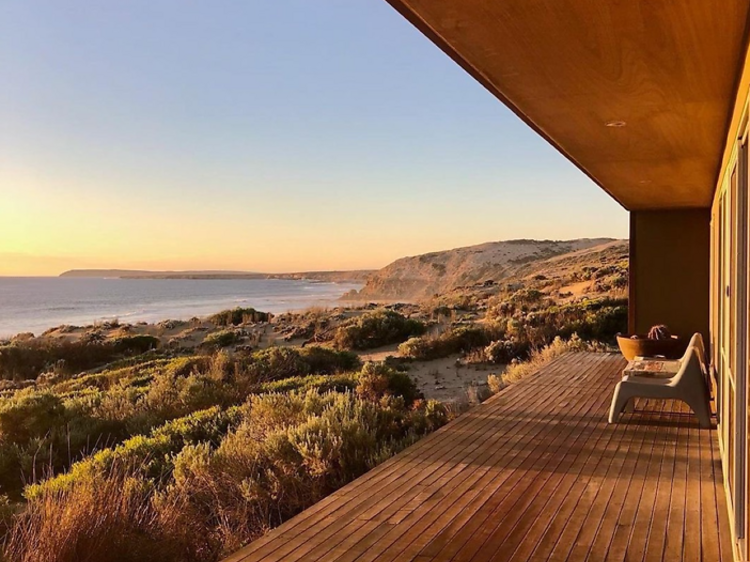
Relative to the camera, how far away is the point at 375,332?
15.5 metres

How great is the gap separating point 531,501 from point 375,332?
1218cm

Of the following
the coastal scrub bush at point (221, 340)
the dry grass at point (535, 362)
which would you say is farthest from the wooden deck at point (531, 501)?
the coastal scrub bush at point (221, 340)

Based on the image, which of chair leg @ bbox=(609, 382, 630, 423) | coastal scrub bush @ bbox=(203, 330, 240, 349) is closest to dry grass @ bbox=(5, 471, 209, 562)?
chair leg @ bbox=(609, 382, 630, 423)

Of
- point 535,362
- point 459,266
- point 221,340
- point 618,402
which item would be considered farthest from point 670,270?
point 459,266

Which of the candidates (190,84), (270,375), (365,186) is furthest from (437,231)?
(270,375)

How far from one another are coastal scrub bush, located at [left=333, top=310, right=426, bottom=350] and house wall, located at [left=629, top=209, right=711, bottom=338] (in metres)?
7.51

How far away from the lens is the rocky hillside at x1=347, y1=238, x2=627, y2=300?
200 ft

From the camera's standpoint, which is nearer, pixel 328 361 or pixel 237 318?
pixel 328 361

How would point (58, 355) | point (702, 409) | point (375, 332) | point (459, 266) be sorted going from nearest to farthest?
point (702, 409) < point (58, 355) < point (375, 332) < point (459, 266)

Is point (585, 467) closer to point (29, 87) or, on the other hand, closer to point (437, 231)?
point (29, 87)

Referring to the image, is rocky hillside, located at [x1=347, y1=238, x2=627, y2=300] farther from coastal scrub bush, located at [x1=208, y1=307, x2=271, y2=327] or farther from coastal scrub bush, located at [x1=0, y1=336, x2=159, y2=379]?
coastal scrub bush, located at [x1=0, y1=336, x2=159, y2=379]

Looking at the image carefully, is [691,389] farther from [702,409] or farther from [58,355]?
[58,355]

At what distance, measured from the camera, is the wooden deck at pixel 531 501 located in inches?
105

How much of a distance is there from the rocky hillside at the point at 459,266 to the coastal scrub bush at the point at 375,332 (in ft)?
135
